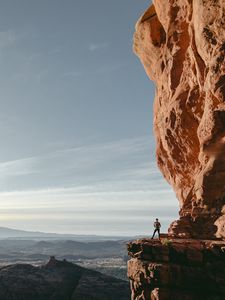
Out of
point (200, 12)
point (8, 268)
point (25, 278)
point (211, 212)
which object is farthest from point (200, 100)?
point (8, 268)

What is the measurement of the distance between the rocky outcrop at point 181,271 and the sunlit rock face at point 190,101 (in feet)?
13.3

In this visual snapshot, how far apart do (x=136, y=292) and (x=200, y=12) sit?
28872mm

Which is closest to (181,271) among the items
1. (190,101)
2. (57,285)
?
(190,101)

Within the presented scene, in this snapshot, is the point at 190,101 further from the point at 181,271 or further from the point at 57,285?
the point at 57,285

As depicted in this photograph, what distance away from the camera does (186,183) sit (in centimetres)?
4916

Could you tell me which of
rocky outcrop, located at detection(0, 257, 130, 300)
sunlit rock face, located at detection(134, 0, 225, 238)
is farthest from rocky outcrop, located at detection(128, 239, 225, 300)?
rocky outcrop, located at detection(0, 257, 130, 300)

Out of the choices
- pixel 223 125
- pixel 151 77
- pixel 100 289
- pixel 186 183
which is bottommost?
pixel 100 289

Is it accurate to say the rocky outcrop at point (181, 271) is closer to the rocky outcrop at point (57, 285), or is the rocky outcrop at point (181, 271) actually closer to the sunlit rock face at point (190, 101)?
the sunlit rock face at point (190, 101)

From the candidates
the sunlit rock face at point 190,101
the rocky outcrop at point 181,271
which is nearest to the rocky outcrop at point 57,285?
the sunlit rock face at point 190,101

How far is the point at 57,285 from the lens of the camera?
3376 inches

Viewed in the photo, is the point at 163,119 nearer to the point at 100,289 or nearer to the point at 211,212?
the point at 211,212

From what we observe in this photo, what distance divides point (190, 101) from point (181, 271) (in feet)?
70.4

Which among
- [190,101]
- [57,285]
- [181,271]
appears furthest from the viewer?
[57,285]

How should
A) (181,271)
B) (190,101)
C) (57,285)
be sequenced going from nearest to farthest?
Answer: (181,271), (190,101), (57,285)
